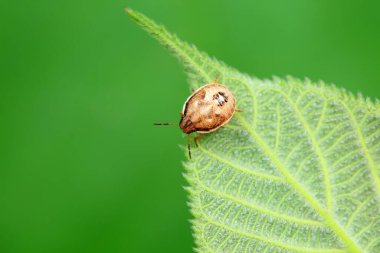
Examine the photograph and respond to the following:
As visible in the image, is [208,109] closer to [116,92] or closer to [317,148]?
[317,148]

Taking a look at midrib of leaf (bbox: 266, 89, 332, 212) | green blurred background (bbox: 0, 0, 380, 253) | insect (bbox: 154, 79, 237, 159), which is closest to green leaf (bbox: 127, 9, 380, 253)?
midrib of leaf (bbox: 266, 89, 332, 212)

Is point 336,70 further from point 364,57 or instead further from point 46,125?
point 46,125

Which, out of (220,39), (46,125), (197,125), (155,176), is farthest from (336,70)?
(46,125)

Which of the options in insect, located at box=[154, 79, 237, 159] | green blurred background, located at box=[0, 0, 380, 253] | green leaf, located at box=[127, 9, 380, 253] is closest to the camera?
green leaf, located at box=[127, 9, 380, 253]

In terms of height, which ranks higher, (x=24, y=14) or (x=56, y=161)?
(x=24, y=14)

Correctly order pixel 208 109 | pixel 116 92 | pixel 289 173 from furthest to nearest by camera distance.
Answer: pixel 116 92 < pixel 208 109 < pixel 289 173

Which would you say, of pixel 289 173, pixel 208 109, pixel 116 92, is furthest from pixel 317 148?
pixel 116 92

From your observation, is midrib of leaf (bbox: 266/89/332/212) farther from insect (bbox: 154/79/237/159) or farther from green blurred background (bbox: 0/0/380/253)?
green blurred background (bbox: 0/0/380/253)
